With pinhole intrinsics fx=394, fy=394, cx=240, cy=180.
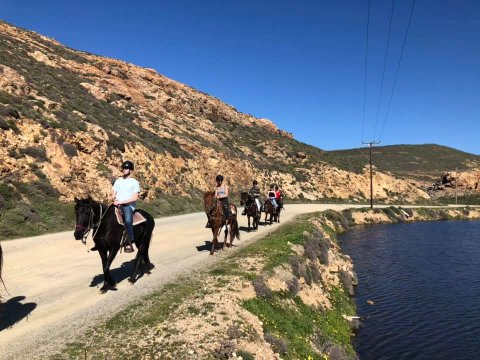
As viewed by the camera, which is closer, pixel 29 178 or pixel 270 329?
pixel 270 329

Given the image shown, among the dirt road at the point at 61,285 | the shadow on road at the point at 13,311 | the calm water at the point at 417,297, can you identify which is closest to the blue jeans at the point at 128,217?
the dirt road at the point at 61,285

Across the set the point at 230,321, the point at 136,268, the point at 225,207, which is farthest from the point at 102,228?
the point at 225,207

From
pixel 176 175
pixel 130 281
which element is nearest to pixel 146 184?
pixel 176 175

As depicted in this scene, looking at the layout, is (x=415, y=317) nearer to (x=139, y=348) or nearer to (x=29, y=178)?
(x=139, y=348)

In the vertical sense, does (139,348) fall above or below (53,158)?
below

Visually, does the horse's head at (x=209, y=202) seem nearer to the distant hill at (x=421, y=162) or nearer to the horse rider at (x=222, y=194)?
the horse rider at (x=222, y=194)

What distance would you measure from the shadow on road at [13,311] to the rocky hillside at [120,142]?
11.2 meters

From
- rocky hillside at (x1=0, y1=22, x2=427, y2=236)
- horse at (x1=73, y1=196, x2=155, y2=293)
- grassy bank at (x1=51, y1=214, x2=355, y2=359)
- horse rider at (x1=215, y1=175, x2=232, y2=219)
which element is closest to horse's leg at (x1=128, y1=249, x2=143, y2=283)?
horse at (x1=73, y1=196, x2=155, y2=293)

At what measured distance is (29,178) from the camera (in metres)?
26.1

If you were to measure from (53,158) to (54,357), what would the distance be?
25.7m

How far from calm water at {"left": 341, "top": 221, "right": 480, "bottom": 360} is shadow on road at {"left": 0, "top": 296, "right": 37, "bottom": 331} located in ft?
33.9

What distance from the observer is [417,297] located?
19.5m

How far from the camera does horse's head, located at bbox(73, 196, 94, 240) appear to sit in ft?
33.3

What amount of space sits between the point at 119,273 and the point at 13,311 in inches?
157
